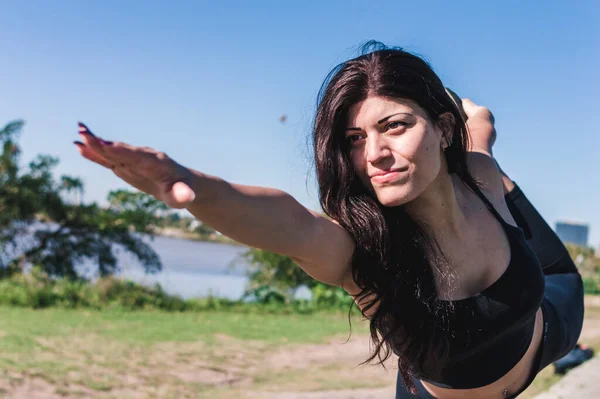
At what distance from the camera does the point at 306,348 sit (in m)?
8.38

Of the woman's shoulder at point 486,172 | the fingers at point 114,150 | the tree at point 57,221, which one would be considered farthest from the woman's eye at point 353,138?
the tree at point 57,221

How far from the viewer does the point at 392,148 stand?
1.94m

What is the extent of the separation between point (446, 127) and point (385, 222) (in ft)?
1.45

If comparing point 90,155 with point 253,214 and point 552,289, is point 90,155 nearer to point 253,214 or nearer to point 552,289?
point 253,214

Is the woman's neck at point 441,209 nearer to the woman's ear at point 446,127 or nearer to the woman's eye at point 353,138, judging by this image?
the woman's ear at point 446,127

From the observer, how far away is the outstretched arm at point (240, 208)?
123cm

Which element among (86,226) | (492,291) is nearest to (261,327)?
(86,226)

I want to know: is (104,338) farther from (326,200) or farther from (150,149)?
(150,149)

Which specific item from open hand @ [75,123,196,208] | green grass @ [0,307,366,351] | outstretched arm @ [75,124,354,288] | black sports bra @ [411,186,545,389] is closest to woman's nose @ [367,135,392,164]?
outstretched arm @ [75,124,354,288]

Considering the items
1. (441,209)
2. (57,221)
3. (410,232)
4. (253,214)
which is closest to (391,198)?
(410,232)

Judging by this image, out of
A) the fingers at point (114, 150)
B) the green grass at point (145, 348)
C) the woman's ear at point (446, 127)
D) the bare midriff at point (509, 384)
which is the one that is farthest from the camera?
the green grass at point (145, 348)

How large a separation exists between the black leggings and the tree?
12011 millimetres

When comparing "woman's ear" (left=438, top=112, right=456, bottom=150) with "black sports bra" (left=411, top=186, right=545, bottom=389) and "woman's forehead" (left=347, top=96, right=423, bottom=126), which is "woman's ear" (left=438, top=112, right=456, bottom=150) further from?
"black sports bra" (left=411, top=186, right=545, bottom=389)

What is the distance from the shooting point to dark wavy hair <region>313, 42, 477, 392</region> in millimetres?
1960
